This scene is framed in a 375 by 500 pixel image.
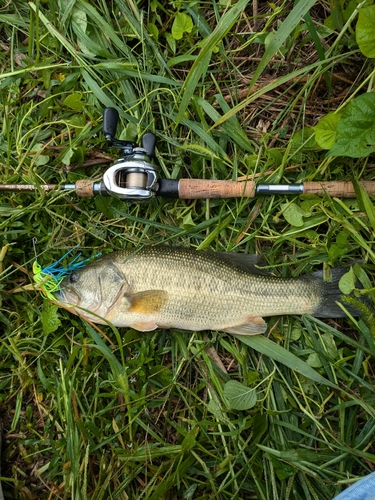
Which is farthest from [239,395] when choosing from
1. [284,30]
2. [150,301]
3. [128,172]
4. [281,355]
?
[284,30]

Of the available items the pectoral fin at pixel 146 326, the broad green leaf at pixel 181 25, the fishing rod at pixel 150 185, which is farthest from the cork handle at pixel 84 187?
the broad green leaf at pixel 181 25

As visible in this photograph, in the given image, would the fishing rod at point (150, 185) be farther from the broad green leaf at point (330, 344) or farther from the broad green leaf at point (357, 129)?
the broad green leaf at point (330, 344)

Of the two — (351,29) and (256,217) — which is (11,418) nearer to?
(256,217)

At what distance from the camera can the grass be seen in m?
2.60

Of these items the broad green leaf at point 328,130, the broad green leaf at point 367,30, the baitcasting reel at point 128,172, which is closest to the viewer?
the broad green leaf at point 367,30

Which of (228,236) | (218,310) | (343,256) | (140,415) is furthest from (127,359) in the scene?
(343,256)

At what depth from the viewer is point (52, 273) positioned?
289cm

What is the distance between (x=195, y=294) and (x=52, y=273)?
1055 millimetres

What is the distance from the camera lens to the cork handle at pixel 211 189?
264 centimetres

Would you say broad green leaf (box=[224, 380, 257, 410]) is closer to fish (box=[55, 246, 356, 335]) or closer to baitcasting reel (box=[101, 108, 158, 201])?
fish (box=[55, 246, 356, 335])

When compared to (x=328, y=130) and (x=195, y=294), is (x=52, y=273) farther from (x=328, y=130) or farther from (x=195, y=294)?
(x=328, y=130)

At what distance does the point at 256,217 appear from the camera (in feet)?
9.24

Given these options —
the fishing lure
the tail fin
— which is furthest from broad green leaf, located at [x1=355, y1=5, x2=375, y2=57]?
the fishing lure

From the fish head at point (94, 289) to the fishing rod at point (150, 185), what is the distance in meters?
0.51
